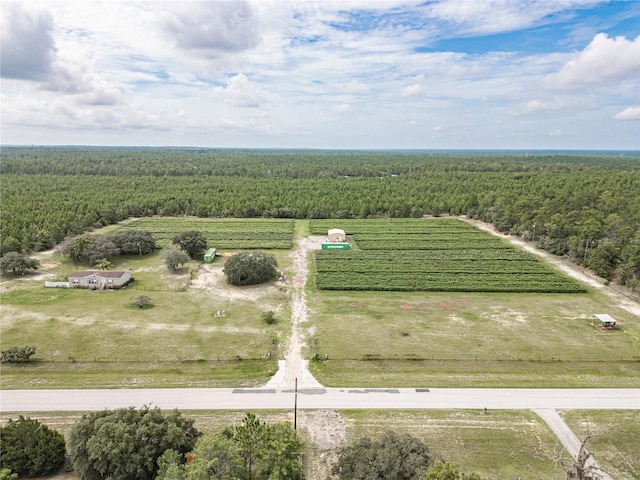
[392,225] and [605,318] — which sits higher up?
[605,318]

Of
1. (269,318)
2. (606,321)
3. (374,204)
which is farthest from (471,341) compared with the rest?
(374,204)

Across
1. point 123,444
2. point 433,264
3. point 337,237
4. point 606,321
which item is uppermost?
point 123,444

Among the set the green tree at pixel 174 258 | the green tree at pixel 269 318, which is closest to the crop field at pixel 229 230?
the green tree at pixel 174 258

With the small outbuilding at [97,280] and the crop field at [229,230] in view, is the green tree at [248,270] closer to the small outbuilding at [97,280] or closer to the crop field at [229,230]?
the small outbuilding at [97,280]

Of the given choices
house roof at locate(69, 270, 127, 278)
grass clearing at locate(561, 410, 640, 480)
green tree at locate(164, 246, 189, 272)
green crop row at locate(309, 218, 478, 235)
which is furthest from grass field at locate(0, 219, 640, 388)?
green crop row at locate(309, 218, 478, 235)

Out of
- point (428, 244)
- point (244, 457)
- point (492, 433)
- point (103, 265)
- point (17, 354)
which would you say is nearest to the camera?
point (244, 457)

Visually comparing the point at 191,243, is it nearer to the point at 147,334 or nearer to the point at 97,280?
the point at 97,280
